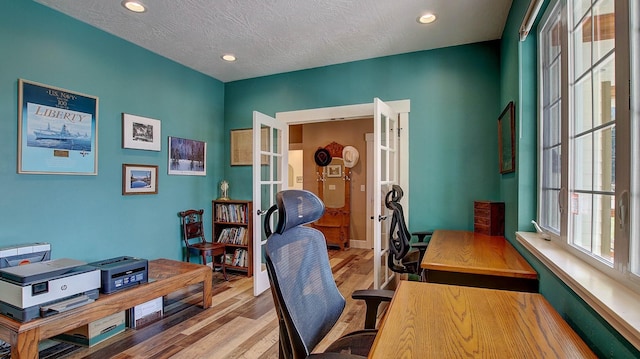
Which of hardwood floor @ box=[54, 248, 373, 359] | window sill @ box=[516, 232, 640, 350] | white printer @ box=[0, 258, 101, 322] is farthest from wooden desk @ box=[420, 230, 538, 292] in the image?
white printer @ box=[0, 258, 101, 322]

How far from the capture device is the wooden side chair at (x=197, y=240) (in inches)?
142

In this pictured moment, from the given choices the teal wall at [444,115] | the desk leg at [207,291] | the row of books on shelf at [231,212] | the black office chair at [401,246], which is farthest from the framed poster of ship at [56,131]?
the black office chair at [401,246]

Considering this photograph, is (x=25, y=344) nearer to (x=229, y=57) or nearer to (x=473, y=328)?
(x=473, y=328)

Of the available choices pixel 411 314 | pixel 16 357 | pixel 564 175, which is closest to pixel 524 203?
pixel 564 175

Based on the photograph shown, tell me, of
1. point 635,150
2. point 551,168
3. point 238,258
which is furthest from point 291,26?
point 238,258

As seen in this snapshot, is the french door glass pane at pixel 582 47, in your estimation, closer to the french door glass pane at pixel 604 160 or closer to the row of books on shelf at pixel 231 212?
the french door glass pane at pixel 604 160

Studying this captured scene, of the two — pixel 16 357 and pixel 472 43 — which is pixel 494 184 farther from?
pixel 16 357

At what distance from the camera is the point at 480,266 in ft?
5.66

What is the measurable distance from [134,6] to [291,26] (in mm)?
1260

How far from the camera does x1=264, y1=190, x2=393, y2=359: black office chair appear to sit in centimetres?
107

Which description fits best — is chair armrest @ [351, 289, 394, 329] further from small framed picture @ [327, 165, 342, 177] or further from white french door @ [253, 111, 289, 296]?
small framed picture @ [327, 165, 342, 177]

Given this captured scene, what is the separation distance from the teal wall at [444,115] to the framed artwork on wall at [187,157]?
193 centimetres

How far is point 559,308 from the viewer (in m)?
1.26

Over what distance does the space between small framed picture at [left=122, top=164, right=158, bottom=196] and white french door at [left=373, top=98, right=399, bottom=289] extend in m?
2.40
